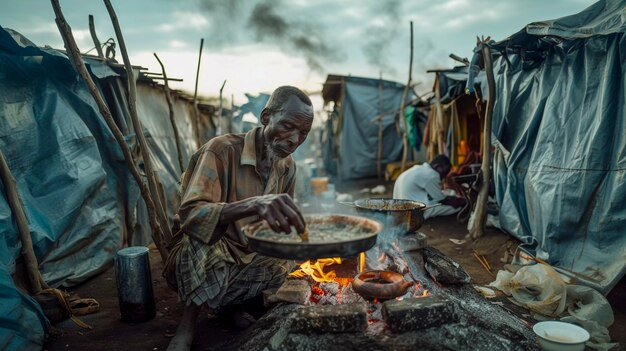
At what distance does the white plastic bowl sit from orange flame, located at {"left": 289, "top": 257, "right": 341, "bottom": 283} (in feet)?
4.98

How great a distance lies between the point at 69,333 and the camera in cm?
315

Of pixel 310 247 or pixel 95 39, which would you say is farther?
pixel 95 39

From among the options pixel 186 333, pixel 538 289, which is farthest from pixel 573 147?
pixel 186 333

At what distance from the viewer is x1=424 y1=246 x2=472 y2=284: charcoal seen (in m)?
3.17

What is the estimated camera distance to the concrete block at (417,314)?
217 cm

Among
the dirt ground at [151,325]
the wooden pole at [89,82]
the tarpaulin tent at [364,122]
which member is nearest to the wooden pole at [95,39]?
the wooden pole at [89,82]

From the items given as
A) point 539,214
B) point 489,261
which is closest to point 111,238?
point 489,261

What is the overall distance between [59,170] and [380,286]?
383 centimetres

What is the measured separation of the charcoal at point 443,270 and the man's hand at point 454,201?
12.9ft

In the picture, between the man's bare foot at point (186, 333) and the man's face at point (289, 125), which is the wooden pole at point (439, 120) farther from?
the man's bare foot at point (186, 333)

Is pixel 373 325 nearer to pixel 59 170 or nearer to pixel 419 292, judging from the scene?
pixel 419 292

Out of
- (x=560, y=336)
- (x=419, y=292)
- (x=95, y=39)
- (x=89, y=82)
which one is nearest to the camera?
(x=560, y=336)

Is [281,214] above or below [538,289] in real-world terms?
above

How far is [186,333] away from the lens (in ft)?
8.76
